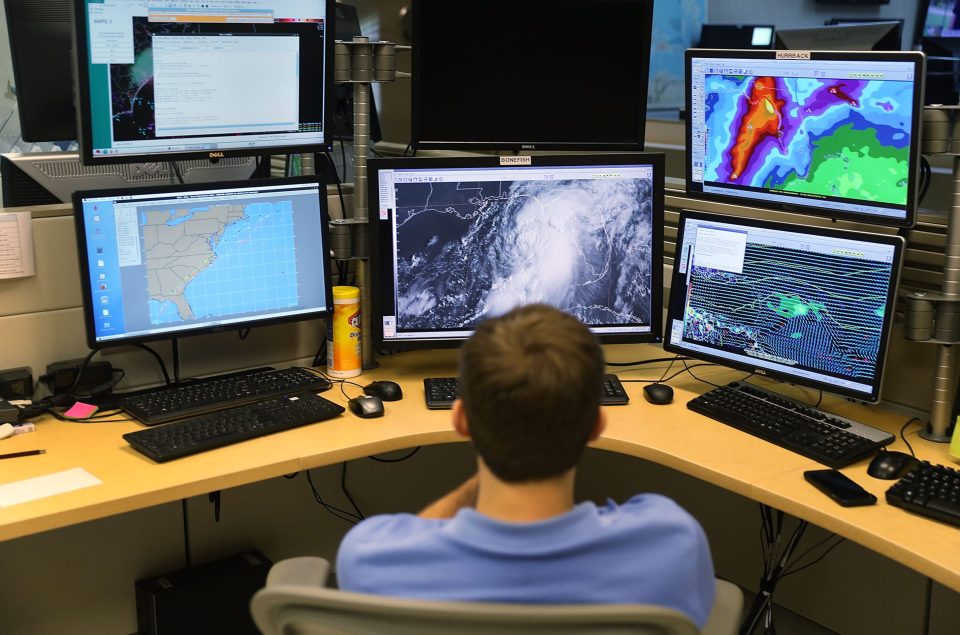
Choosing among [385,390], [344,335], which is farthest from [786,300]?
[344,335]

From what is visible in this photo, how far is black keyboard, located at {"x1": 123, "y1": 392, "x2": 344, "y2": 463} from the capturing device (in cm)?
182

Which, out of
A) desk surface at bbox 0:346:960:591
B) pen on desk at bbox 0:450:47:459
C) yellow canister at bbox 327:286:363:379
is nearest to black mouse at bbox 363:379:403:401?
desk surface at bbox 0:346:960:591

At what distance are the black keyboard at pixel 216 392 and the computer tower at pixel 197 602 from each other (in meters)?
0.48

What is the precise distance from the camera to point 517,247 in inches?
88.0

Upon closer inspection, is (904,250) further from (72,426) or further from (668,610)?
(72,426)

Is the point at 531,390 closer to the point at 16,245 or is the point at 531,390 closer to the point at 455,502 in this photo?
the point at 455,502

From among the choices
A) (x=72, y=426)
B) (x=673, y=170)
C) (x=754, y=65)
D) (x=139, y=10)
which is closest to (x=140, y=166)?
(x=139, y=10)

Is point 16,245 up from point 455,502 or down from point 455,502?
up

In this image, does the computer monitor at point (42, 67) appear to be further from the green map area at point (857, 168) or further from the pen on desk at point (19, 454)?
the green map area at point (857, 168)

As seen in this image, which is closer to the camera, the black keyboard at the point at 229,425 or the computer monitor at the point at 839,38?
the black keyboard at the point at 229,425

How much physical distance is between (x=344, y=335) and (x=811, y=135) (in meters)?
1.06

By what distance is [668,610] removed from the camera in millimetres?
967

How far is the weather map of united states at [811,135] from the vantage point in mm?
1894

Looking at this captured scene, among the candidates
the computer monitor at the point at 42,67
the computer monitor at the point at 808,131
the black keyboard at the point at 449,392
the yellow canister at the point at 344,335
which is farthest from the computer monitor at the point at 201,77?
the computer monitor at the point at 808,131
